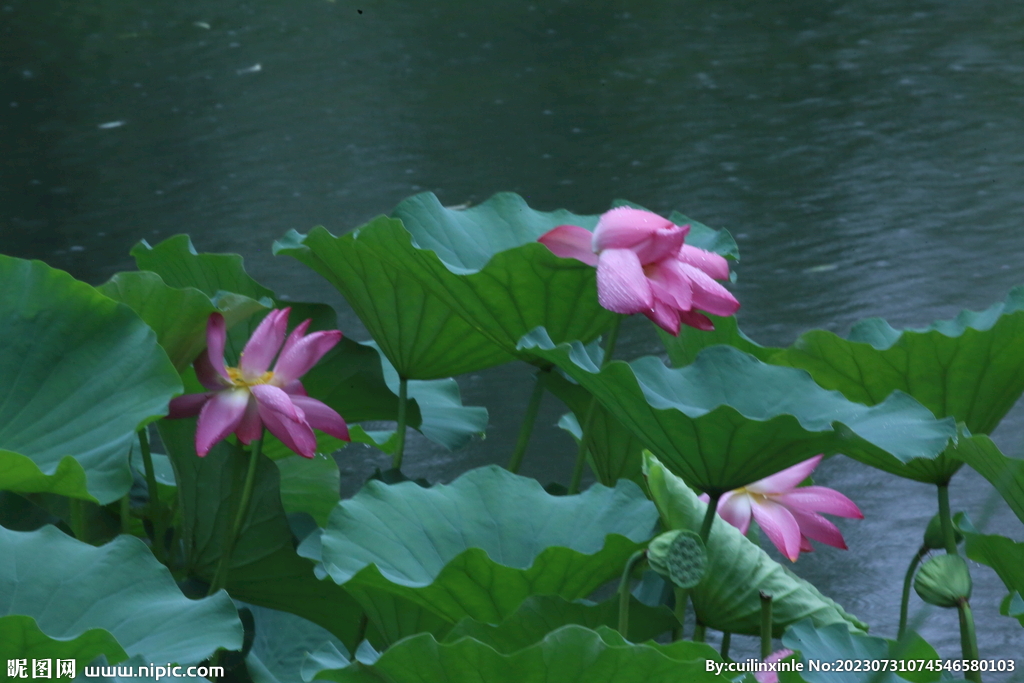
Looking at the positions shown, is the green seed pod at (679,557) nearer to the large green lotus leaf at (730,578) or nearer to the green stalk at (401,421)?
the large green lotus leaf at (730,578)

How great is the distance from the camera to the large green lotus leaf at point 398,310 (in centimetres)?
76

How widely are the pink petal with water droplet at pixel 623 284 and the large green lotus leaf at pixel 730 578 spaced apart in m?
0.11

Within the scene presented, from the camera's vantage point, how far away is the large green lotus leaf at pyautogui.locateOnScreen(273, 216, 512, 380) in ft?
2.49

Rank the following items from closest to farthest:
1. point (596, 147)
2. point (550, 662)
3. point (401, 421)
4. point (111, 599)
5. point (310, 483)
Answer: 1. point (550, 662)
2. point (111, 599)
3. point (401, 421)
4. point (310, 483)
5. point (596, 147)

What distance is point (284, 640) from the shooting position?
2.76 feet

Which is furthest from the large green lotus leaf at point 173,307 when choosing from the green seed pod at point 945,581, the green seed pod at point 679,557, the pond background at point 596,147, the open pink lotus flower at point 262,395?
the pond background at point 596,147

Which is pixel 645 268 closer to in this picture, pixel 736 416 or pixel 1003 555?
pixel 736 416

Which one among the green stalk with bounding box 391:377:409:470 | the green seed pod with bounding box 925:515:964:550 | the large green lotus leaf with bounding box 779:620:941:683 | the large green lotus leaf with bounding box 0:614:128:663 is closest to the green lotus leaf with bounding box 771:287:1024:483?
the green seed pod with bounding box 925:515:964:550

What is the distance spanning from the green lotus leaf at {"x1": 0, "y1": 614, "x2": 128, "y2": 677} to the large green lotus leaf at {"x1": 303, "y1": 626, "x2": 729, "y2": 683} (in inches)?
4.6

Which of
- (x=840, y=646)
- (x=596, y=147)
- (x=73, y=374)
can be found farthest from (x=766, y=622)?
(x=596, y=147)

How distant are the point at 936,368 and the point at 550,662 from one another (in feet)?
1.29

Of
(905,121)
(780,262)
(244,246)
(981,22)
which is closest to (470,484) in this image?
(780,262)

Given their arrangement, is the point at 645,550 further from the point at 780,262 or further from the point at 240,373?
the point at 780,262

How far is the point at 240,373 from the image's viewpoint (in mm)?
725
